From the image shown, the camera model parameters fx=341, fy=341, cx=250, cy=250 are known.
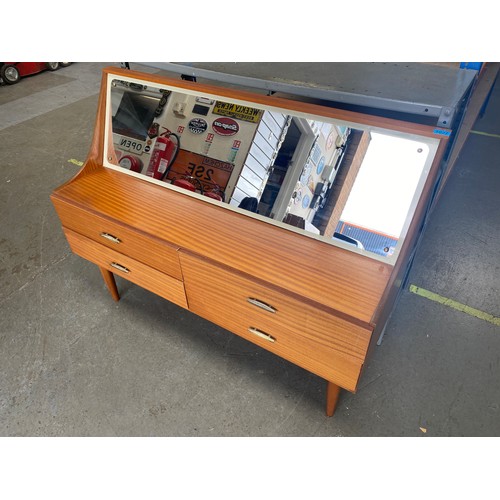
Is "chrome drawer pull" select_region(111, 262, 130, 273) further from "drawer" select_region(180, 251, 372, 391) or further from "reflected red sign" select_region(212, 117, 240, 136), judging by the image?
"reflected red sign" select_region(212, 117, 240, 136)

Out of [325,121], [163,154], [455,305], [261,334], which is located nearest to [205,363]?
[261,334]

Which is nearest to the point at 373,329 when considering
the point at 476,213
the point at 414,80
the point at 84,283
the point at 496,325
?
the point at 414,80

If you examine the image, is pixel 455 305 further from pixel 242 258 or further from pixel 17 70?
pixel 17 70

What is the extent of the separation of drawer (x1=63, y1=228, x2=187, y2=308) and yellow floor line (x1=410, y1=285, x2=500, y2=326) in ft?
4.50

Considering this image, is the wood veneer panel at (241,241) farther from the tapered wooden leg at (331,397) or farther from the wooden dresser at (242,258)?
the tapered wooden leg at (331,397)

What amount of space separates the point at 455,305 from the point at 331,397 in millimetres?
1018

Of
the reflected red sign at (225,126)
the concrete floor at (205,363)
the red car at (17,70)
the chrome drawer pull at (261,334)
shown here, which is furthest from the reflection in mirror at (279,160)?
the red car at (17,70)

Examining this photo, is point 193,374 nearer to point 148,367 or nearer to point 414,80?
point 148,367

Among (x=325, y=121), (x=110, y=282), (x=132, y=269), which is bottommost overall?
(x=110, y=282)

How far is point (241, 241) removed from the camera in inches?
49.9

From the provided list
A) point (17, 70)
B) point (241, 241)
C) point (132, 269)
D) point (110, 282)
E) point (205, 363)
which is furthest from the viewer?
point (17, 70)

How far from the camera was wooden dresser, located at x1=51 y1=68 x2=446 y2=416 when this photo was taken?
105 centimetres

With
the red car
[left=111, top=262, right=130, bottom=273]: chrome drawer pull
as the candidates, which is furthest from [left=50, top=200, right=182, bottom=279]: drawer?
the red car

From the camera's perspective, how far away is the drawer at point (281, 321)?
1.03 metres
